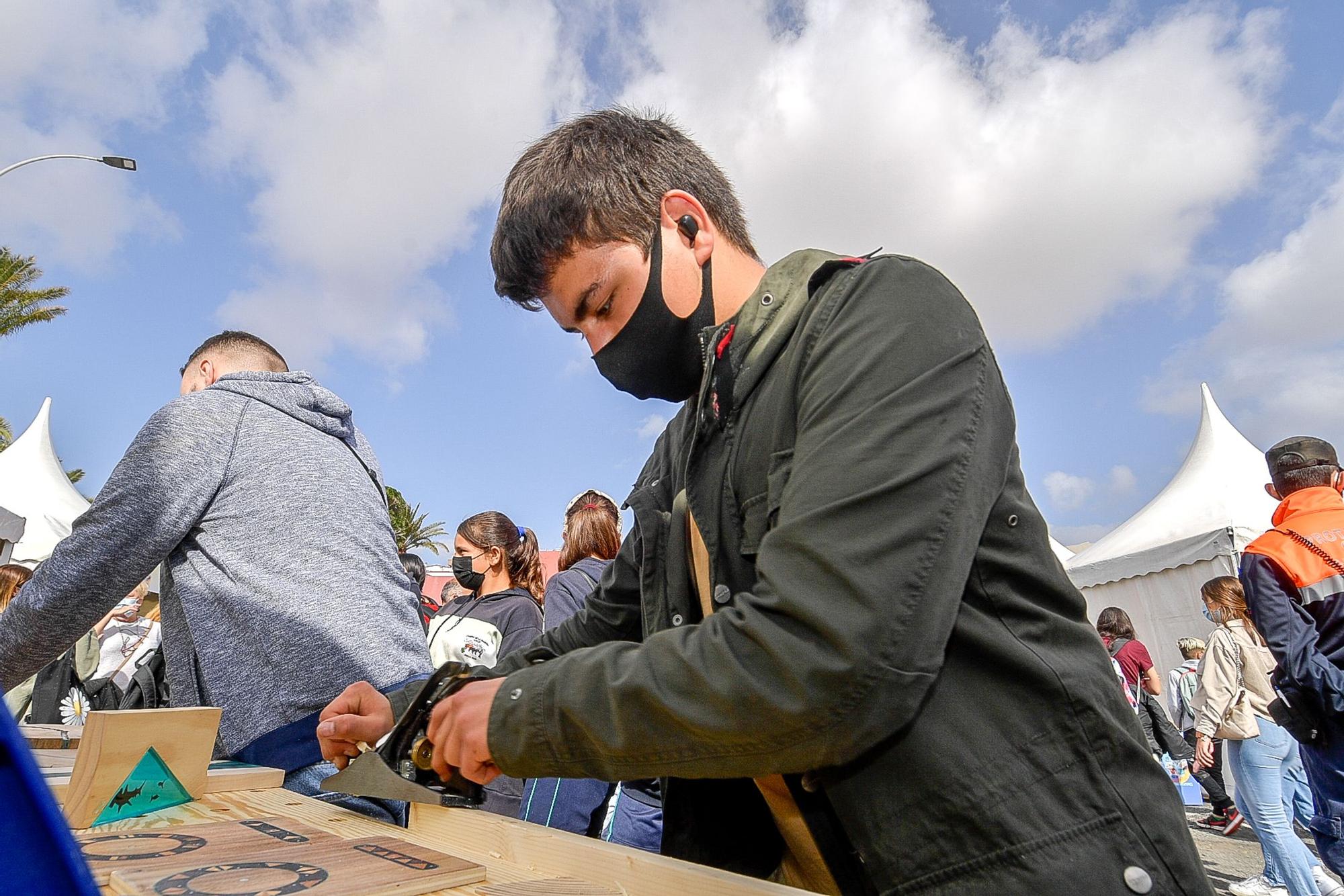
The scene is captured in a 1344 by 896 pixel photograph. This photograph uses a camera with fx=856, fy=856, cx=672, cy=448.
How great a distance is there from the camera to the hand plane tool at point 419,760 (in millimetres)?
1204

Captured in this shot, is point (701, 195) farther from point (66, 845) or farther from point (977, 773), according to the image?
point (66, 845)

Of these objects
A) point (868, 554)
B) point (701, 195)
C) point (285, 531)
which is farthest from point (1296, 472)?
point (285, 531)

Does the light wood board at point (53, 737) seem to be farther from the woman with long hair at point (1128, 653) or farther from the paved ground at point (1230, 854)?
the woman with long hair at point (1128, 653)

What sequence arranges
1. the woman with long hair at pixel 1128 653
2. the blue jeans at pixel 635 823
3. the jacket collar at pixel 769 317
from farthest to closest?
1. the woman with long hair at pixel 1128 653
2. the blue jeans at pixel 635 823
3. the jacket collar at pixel 769 317

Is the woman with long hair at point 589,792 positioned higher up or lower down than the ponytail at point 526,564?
lower down

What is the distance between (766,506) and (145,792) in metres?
1.18

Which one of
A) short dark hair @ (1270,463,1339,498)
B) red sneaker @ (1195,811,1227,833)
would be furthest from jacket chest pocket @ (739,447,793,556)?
red sneaker @ (1195,811,1227,833)

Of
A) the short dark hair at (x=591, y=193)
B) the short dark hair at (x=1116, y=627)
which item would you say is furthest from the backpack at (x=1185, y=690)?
the short dark hair at (x=591, y=193)

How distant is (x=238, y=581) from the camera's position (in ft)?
6.82

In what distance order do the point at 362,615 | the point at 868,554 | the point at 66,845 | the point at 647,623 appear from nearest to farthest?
the point at 66,845 → the point at 868,554 → the point at 647,623 → the point at 362,615

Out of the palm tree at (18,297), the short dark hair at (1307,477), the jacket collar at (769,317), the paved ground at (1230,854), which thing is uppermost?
the palm tree at (18,297)

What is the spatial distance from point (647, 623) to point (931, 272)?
703 millimetres

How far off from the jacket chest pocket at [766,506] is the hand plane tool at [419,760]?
0.44 m

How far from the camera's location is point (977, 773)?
94 centimetres
